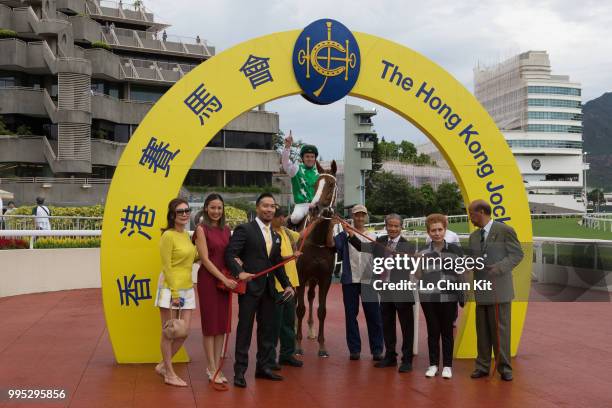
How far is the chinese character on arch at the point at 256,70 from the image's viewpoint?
24.1ft

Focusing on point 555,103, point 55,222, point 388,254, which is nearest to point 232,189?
point 55,222

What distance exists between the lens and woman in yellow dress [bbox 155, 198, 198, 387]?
6242 mm

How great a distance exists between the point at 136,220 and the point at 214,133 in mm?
1214

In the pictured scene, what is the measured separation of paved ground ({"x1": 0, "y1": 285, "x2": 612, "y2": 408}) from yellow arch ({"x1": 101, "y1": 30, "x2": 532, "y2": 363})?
0.55 meters

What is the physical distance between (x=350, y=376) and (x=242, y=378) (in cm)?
114

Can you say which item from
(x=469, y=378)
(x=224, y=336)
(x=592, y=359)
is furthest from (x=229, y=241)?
(x=592, y=359)

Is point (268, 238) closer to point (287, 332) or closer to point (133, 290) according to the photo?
point (287, 332)

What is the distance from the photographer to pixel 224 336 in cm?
658

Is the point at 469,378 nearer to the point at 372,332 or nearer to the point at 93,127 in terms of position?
the point at 372,332

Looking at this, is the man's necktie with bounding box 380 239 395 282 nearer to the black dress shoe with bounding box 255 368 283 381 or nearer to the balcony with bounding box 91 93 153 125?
the black dress shoe with bounding box 255 368 283 381

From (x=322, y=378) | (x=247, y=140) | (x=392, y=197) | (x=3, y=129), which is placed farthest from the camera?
(x=392, y=197)

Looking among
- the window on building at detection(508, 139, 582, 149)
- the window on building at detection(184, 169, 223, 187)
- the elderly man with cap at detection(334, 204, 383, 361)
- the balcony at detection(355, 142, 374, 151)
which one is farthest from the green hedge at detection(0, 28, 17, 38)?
the window on building at detection(508, 139, 582, 149)

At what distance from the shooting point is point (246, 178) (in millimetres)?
45281

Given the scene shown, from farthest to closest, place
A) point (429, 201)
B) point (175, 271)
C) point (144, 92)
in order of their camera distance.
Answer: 1. point (429, 201)
2. point (144, 92)
3. point (175, 271)
